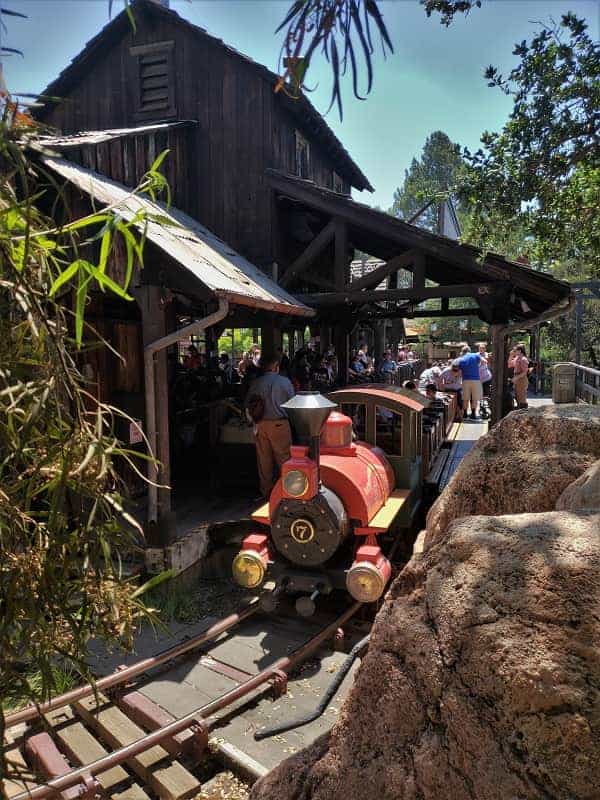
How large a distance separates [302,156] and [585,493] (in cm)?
1111

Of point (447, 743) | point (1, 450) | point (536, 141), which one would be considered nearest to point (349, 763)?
point (447, 743)

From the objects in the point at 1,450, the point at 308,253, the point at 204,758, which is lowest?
the point at 204,758

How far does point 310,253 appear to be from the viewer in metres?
9.55

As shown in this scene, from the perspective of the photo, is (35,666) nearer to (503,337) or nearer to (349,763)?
(349,763)

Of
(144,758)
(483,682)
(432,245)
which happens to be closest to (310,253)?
(432,245)

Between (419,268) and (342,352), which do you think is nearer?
(419,268)

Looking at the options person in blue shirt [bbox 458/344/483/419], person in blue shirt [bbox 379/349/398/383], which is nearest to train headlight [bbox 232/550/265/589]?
person in blue shirt [bbox 458/344/483/419]

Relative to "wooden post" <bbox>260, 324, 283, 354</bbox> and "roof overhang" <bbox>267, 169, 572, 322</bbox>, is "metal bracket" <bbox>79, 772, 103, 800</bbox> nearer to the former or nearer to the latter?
"wooden post" <bbox>260, 324, 283, 354</bbox>

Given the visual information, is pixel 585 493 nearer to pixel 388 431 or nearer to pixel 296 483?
pixel 296 483

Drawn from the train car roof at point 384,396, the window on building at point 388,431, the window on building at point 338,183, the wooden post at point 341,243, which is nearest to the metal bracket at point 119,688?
the train car roof at point 384,396

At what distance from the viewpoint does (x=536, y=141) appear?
779cm

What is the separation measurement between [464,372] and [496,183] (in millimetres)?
6561

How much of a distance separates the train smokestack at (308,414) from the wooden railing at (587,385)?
15.0 ft

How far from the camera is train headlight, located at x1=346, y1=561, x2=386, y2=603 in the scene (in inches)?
210
